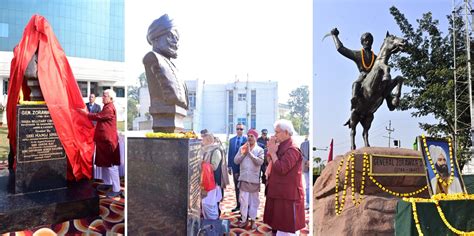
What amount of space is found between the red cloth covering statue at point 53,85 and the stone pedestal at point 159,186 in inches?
35.8

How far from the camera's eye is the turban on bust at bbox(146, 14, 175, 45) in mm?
3186

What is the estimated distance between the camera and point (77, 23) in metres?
3.93

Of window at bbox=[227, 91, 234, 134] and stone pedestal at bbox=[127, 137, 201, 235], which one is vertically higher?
window at bbox=[227, 91, 234, 134]

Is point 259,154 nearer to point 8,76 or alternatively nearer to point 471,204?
point 471,204

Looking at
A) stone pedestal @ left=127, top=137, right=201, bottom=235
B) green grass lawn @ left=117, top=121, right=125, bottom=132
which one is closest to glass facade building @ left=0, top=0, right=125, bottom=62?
green grass lawn @ left=117, top=121, right=125, bottom=132

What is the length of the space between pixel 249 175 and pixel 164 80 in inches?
45.8

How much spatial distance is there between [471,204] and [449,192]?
18 centimetres

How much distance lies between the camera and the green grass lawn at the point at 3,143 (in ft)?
12.4

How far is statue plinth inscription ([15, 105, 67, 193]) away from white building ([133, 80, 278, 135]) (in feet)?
2.41

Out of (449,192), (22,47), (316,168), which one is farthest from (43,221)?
(449,192)

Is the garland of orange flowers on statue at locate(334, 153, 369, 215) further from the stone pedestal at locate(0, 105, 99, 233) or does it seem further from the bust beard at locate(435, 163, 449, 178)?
the stone pedestal at locate(0, 105, 99, 233)

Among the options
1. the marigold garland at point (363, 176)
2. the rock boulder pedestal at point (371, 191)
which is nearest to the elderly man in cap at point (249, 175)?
the rock boulder pedestal at point (371, 191)

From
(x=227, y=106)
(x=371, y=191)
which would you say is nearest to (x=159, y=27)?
(x=227, y=106)

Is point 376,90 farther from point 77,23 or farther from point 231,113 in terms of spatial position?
point 77,23
